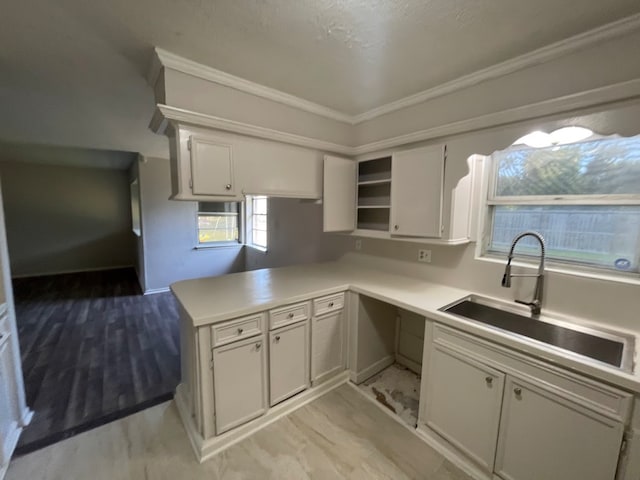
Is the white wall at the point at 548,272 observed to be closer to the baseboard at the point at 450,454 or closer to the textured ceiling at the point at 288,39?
the textured ceiling at the point at 288,39

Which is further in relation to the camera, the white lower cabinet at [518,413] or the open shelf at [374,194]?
the open shelf at [374,194]

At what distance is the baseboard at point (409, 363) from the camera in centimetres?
246

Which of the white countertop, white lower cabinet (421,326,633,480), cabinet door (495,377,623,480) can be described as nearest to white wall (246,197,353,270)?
the white countertop

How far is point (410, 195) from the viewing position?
6.89 ft

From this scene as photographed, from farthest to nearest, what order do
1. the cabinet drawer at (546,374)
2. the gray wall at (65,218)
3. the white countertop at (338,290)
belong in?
the gray wall at (65,218), the white countertop at (338,290), the cabinet drawer at (546,374)

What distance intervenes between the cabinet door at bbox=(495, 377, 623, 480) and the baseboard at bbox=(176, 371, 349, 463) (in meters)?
1.19

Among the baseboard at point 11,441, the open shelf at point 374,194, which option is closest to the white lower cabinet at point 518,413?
the open shelf at point 374,194

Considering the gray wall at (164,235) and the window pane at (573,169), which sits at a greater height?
the window pane at (573,169)

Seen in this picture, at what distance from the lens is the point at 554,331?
1596mm

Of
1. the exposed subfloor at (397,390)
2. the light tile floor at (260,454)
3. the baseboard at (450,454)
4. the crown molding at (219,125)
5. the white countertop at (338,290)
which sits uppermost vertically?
the crown molding at (219,125)

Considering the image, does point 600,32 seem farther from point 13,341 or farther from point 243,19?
point 13,341

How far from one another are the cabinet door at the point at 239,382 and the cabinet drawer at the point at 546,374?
117 centimetres

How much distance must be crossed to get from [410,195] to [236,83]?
4.96 ft

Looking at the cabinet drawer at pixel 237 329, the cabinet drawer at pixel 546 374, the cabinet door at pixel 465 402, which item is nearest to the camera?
the cabinet drawer at pixel 546 374
